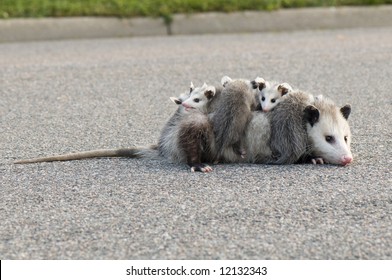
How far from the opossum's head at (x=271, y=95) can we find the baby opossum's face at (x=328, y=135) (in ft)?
0.66

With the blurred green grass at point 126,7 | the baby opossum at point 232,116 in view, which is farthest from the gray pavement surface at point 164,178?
the blurred green grass at point 126,7

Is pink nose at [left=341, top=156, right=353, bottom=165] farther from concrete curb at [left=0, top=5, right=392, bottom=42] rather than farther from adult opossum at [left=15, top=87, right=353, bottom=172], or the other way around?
concrete curb at [left=0, top=5, right=392, bottom=42]

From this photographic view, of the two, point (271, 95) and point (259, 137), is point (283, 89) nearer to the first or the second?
point (271, 95)

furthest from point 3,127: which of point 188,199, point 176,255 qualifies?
point 176,255

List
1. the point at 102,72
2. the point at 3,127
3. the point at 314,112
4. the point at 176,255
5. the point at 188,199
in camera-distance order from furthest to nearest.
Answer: the point at 102,72, the point at 3,127, the point at 314,112, the point at 188,199, the point at 176,255

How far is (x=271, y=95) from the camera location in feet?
17.7

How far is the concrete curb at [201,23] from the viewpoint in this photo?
974cm

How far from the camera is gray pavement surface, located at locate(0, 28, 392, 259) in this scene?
4109mm

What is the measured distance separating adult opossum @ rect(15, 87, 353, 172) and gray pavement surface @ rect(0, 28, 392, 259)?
9 centimetres

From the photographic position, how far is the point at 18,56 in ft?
29.4

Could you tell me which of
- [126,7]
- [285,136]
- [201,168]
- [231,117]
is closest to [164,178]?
[201,168]

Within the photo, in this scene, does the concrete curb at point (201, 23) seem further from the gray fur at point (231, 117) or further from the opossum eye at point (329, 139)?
the opossum eye at point (329, 139)

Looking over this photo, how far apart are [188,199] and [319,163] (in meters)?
1.04

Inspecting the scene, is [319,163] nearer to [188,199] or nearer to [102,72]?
[188,199]
